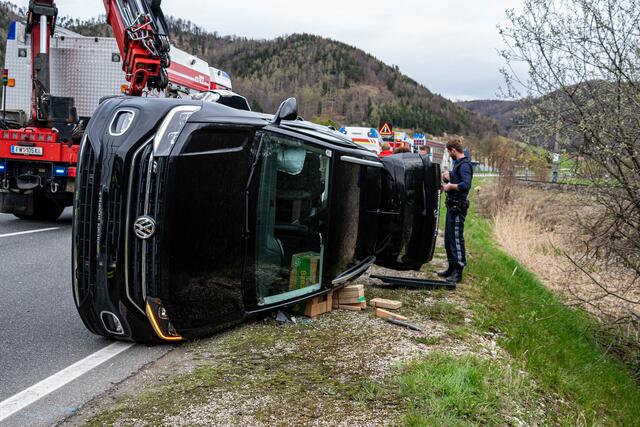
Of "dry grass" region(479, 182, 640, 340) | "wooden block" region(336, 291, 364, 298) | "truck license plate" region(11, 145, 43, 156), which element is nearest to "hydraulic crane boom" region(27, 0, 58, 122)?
"truck license plate" region(11, 145, 43, 156)

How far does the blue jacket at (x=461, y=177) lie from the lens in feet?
25.4

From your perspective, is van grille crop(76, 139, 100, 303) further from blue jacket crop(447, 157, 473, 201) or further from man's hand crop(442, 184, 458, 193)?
blue jacket crop(447, 157, 473, 201)

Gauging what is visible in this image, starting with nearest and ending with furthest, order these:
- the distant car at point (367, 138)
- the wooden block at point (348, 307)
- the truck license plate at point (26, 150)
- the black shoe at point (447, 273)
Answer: the wooden block at point (348, 307)
the black shoe at point (447, 273)
the truck license plate at point (26, 150)
the distant car at point (367, 138)

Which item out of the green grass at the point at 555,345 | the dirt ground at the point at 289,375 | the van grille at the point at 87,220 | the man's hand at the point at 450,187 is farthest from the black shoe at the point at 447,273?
the van grille at the point at 87,220

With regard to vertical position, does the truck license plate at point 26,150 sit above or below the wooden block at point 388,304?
above

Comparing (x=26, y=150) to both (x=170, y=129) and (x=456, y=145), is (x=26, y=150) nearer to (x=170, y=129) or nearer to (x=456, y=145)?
(x=456, y=145)

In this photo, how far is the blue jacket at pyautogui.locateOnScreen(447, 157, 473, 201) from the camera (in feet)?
25.4

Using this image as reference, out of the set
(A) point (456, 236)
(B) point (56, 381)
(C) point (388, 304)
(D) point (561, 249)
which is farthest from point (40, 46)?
(D) point (561, 249)

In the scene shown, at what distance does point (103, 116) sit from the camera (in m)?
4.50

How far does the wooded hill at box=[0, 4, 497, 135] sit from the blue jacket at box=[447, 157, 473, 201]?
101 m

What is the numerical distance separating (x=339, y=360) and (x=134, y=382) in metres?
1.41

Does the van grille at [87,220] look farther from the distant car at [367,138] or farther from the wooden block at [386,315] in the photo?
the distant car at [367,138]

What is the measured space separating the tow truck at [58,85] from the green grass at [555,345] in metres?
5.16

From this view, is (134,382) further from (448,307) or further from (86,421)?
(448,307)
